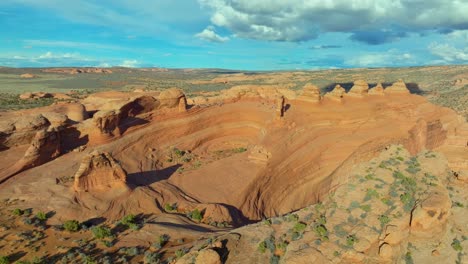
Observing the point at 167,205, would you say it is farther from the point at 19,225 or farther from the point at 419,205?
the point at 419,205

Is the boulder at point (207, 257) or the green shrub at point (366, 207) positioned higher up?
the green shrub at point (366, 207)

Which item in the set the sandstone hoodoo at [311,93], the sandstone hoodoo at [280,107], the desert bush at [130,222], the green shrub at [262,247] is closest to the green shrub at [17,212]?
the desert bush at [130,222]

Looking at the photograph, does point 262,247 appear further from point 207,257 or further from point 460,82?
point 460,82

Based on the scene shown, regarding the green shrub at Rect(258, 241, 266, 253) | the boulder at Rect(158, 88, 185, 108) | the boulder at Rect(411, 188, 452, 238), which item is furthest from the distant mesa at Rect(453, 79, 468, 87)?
the green shrub at Rect(258, 241, 266, 253)

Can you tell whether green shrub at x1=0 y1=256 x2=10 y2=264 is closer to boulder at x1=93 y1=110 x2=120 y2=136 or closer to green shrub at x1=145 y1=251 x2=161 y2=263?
green shrub at x1=145 y1=251 x2=161 y2=263

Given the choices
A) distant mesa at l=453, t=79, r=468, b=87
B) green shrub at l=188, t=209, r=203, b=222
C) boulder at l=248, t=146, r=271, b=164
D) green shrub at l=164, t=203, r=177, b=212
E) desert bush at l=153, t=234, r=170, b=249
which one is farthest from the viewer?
distant mesa at l=453, t=79, r=468, b=87

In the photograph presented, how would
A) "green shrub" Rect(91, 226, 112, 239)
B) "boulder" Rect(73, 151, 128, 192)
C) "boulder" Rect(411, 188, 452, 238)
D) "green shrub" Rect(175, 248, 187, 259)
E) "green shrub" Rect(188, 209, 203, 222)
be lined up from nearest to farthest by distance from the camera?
"green shrub" Rect(175, 248, 187, 259), "boulder" Rect(411, 188, 452, 238), "green shrub" Rect(91, 226, 112, 239), "boulder" Rect(73, 151, 128, 192), "green shrub" Rect(188, 209, 203, 222)

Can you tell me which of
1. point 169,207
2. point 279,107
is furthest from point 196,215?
point 279,107

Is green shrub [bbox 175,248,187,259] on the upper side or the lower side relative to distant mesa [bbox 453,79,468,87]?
lower

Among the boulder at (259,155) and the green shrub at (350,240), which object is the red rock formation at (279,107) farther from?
the green shrub at (350,240)

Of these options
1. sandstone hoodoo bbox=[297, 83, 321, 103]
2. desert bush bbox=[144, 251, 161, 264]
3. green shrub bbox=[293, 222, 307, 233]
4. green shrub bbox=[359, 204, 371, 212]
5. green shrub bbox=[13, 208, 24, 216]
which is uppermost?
sandstone hoodoo bbox=[297, 83, 321, 103]
